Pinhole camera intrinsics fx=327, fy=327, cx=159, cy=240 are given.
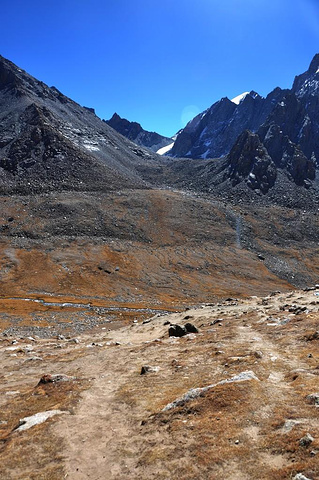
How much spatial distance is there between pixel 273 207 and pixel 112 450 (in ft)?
512

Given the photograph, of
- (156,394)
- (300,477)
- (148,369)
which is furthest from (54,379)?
(300,477)

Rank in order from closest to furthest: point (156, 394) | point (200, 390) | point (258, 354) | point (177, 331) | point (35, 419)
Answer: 1. point (35, 419)
2. point (200, 390)
3. point (156, 394)
4. point (258, 354)
5. point (177, 331)

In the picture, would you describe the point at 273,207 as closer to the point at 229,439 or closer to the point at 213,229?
the point at 213,229

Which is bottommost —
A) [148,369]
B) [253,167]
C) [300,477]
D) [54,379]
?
[54,379]

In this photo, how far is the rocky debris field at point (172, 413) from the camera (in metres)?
9.64

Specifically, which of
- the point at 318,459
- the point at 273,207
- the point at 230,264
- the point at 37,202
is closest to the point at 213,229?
the point at 230,264

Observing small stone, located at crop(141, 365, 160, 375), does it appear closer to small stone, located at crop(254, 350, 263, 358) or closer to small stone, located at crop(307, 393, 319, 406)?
small stone, located at crop(254, 350, 263, 358)

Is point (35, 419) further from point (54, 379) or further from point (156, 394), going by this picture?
point (156, 394)

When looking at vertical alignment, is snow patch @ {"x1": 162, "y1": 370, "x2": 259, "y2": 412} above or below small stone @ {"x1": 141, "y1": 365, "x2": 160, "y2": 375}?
Result: above

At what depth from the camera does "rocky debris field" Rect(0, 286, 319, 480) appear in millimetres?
9641

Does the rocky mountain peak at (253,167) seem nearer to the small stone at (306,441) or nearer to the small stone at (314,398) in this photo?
the small stone at (314,398)

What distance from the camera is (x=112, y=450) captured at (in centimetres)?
1111

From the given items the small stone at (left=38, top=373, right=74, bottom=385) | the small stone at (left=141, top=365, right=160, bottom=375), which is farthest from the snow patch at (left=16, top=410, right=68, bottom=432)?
the small stone at (left=141, top=365, right=160, bottom=375)

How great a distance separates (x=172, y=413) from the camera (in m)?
12.8
